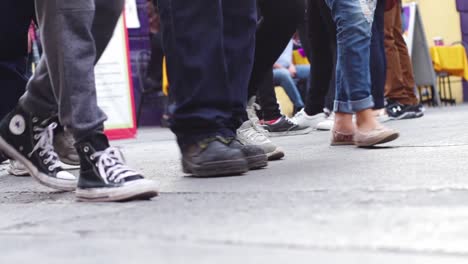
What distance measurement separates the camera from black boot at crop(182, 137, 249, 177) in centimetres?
210

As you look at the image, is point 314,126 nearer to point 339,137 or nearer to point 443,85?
point 339,137

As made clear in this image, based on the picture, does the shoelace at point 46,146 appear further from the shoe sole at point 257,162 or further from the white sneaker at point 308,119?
the white sneaker at point 308,119

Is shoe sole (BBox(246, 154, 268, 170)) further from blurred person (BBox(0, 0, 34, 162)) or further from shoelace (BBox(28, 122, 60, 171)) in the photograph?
blurred person (BBox(0, 0, 34, 162))

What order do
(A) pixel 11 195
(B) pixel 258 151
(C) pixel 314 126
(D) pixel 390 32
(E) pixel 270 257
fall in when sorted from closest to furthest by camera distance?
(E) pixel 270 257 → (A) pixel 11 195 → (B) pixel 258 151 → (C) pixel 314 126 → (D) pixel 390 32

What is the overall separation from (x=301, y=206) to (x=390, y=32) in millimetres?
3869

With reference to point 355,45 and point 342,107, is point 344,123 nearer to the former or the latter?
point 342,107

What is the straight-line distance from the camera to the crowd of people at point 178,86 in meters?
1.78

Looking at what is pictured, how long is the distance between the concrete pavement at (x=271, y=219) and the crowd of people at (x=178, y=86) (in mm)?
77

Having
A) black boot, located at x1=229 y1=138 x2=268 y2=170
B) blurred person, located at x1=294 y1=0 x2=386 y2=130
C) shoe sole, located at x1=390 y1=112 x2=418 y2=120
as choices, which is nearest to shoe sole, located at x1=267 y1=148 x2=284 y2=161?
black boot, located at x1=229 y1=138 x2=268 y2=170

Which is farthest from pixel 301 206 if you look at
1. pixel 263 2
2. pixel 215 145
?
pixel 263 2

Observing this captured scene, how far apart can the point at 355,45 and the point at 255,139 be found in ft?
1.56

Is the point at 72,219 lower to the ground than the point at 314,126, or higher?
higher

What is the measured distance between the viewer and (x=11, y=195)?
2.10 m

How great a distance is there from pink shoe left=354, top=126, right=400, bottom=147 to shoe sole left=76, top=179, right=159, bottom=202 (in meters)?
1.12
